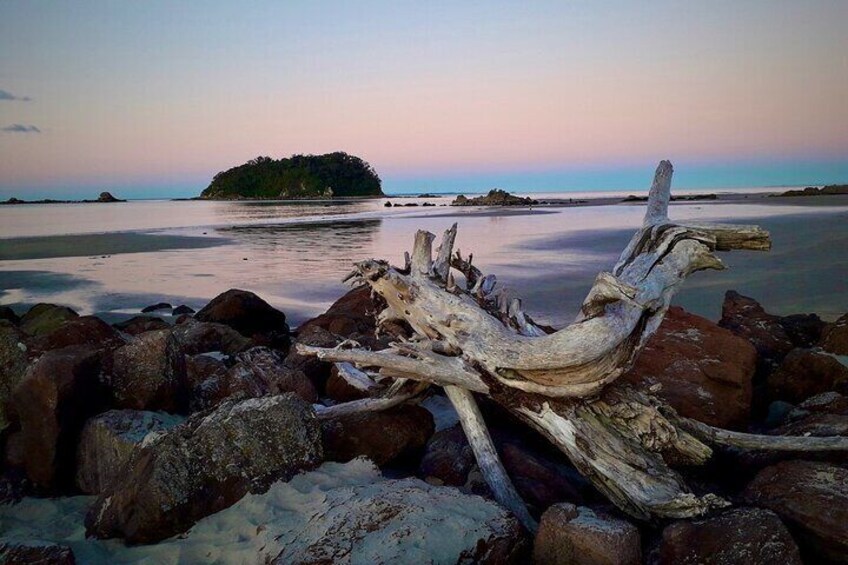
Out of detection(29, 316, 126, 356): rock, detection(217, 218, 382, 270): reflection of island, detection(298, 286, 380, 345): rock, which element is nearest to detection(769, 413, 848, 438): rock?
detection(298, 286, 380, 345): rock

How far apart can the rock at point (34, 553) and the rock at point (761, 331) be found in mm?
6286

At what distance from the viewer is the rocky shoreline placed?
3393 millimetres

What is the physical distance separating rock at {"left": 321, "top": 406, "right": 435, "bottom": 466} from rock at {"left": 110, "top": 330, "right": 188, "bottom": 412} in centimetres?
145

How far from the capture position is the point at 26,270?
58.9ft

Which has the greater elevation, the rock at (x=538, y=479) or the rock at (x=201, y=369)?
the rock at (x=201, y=369)

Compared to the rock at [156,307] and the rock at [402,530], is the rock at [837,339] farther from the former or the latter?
the rock at [156,307]

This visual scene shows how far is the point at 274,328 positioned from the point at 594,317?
692 cm

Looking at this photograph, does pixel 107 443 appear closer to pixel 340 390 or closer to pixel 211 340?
pixel 340 390

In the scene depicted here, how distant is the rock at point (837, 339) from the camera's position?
242 inches

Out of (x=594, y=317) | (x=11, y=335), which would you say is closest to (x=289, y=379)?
(x=11, y=335)

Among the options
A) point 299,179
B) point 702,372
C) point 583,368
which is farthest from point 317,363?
point 299,179

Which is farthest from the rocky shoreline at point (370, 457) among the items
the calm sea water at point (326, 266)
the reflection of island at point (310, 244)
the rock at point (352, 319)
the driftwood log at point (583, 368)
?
the reflection of island at point (310, 244)

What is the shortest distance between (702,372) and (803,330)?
2.98 meters

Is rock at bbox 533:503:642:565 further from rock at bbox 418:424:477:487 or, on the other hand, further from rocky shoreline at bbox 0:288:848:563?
rock at bbox 418:424:477:487
